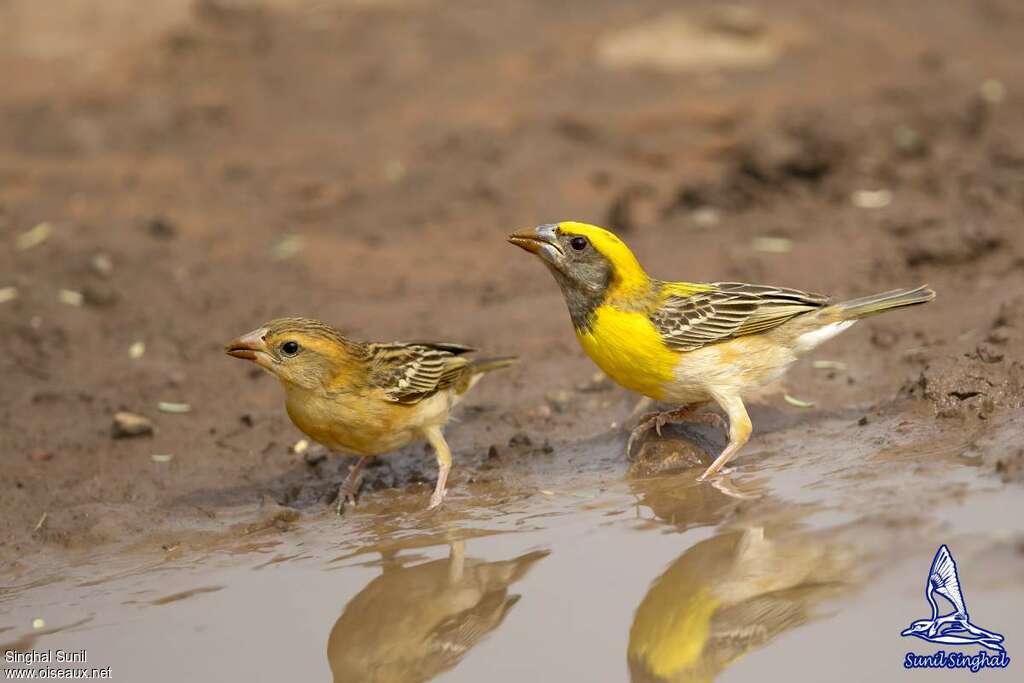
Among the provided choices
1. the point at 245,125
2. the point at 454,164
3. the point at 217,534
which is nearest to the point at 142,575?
the point at 217,534

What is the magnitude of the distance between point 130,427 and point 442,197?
180 inches

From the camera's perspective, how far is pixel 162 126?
554 inches

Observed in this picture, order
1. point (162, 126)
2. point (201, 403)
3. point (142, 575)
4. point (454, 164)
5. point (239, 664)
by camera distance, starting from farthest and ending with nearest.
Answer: point (162, 126), point (454, 164), point (201, 403), point (142, 575), point (239, 664)

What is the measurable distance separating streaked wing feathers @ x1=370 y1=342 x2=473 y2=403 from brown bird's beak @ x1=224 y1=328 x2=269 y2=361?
0.63m

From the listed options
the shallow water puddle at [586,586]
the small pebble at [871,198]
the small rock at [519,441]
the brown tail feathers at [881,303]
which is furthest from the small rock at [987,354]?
the small pebble at [871,198]

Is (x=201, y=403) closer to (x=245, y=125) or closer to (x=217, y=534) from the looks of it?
(x=217, y=534)

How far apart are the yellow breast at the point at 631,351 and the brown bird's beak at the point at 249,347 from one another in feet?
5.64

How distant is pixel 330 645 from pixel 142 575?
149 centimetres

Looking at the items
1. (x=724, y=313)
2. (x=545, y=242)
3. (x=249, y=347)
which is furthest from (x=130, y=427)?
(x=724, y=313)

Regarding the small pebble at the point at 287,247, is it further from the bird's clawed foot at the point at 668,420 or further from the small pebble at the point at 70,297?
the bird's clawed foot at the point at 668,420

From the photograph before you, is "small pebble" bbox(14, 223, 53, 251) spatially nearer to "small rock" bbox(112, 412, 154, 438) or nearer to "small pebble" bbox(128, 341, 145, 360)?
"small pebble" bbox(128, 341, 145, 360)

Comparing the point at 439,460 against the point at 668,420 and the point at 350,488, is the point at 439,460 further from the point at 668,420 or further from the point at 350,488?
the point at 668,420

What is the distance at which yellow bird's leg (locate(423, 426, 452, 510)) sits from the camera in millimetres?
7352

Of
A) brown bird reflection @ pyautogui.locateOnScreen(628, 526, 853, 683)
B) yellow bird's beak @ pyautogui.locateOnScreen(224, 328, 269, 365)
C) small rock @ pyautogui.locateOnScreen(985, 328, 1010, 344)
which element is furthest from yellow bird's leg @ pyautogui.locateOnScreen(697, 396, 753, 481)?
yellow bird's beak @ pyautogui.locateOnScreen(224, 328, 269, 365)
